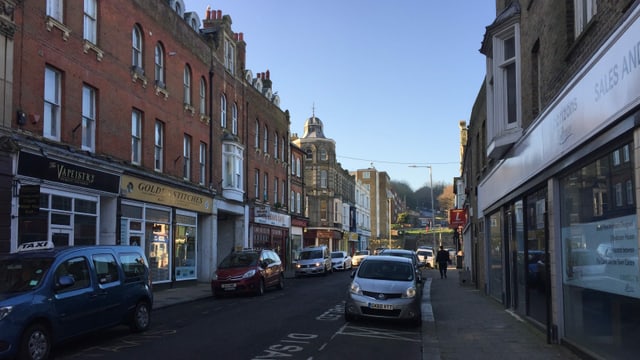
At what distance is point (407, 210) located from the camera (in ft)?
474

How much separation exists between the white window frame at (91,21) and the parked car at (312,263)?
63.2ft

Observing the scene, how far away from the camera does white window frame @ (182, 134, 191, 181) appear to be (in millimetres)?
25625

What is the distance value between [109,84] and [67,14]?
2.95 m

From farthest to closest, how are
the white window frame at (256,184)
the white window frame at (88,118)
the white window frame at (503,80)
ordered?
the white window frame at (256,184)
the white window frame at (88,118)
the white window frame at (503,80)

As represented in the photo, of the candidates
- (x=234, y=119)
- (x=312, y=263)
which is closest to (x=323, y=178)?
(x=312, y=263)

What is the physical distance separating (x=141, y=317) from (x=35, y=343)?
3.42 meters

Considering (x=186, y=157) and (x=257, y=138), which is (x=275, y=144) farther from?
(x=186, y=157)

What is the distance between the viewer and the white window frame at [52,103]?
52.4 ft

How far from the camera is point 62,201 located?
1647 cm

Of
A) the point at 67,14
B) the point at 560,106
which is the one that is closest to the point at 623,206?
the point at 560,106

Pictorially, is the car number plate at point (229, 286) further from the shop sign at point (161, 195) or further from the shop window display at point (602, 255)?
the shop window display at point (602, 255)

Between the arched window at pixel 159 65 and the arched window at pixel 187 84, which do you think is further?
the arched window at pixel 187 84

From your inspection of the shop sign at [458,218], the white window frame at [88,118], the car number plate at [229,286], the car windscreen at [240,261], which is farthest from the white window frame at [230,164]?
the shop sign at [458,218]

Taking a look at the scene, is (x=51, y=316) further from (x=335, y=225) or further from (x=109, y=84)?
(x=335, y=225)
